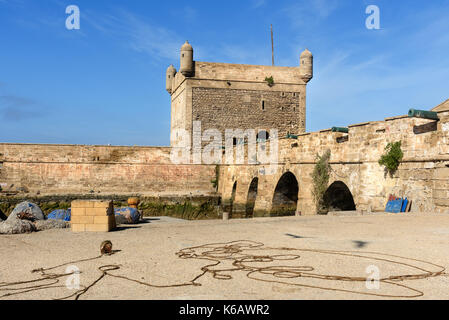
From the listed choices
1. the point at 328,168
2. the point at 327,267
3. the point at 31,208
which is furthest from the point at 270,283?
the point at 328,168

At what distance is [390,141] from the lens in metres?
11.0

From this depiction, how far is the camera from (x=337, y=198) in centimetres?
1427

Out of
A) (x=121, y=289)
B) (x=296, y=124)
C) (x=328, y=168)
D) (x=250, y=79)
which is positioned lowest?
(x=121, y=289)

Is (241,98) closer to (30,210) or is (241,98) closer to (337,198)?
(337,198)

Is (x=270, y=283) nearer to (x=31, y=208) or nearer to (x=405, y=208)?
(x=405, y=208)

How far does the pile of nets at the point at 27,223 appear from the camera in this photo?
7.87 m

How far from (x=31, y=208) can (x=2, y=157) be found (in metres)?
17.6

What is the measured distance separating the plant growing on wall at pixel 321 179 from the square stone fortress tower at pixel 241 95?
49.8 feet

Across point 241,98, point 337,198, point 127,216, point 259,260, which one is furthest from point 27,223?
point 241,98

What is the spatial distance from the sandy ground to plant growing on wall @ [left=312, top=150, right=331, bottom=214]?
5512 mm

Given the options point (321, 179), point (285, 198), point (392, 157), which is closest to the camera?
point (392, 157)

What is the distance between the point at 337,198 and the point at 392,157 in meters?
3.86

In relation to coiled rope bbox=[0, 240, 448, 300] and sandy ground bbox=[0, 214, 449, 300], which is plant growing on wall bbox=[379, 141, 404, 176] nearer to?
sandy ground bbox=[0, 214, 449, 300]

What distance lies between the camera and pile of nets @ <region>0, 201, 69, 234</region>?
25.8 ft
